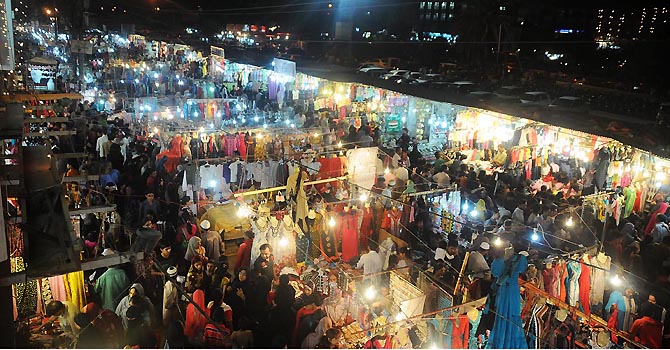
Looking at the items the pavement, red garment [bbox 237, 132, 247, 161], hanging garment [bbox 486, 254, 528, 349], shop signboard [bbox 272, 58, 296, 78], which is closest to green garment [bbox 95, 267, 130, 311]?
hanging garment [bbox 486, 254, 528, 349]

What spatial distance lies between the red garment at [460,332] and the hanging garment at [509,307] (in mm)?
371

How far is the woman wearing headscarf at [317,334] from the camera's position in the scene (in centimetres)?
584

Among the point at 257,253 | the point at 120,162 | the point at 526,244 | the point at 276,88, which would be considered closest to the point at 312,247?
the point at 257,253

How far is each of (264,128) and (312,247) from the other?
565 centimetres

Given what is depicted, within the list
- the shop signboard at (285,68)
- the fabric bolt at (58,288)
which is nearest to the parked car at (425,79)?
the shop signboard at (285,68)

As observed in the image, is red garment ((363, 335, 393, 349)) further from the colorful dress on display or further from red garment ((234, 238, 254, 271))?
red garment ((234, 238, 254, 271))

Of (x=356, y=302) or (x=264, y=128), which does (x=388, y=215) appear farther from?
(x=264, y=128)

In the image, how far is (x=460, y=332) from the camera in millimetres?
6113

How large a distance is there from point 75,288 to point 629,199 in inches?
412

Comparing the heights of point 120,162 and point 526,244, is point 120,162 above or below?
above

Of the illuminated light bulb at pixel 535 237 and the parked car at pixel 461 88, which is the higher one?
the parked car at pixel 461 88

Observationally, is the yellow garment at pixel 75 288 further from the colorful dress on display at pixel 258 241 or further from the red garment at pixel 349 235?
A: the red garment at pixel 349 235

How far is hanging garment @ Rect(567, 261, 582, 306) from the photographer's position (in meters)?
7.21

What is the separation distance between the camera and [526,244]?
27.9ft
